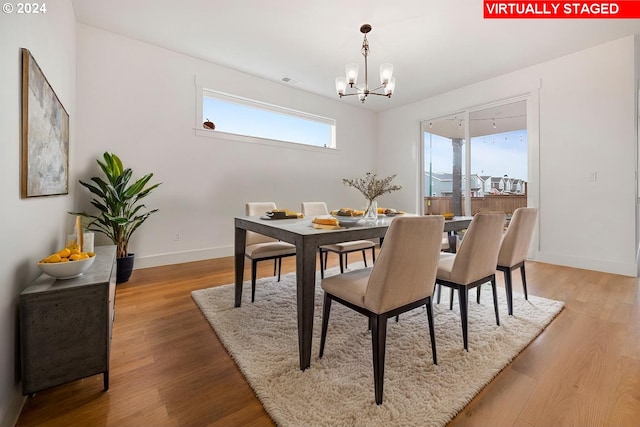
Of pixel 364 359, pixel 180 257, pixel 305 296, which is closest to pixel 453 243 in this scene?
pixel 364 359

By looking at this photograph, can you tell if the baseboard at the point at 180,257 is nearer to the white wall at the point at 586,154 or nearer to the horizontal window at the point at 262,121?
the horizontal window at the point at 262,121

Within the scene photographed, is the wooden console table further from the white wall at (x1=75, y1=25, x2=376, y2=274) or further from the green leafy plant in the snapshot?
the white wall at (x1=75, y1=25, x2=376, y2=274)

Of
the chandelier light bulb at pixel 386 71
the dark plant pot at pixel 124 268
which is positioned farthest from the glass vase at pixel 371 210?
the dark plant pot at pixel 124 268

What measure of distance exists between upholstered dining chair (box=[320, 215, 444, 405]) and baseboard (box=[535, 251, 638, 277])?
343cm

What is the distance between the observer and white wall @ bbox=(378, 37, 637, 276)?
126 inches

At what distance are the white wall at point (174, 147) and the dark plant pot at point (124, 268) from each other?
1.72 feet

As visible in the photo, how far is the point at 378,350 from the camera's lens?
124cm

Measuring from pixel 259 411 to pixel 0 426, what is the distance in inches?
37.9

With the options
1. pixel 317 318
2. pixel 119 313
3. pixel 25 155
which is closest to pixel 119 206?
pixel 119 313

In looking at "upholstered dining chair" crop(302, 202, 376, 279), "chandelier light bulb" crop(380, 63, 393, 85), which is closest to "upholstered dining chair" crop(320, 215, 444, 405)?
"upholstered dining chair" crop(302, 202, 376, 279)

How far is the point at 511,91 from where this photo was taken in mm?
4113

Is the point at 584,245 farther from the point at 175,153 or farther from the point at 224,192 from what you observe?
the point at 175,153

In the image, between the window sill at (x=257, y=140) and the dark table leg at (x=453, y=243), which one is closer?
the dark table leg at (x=453, y=243)

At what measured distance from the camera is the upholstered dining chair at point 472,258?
1.64 metres
